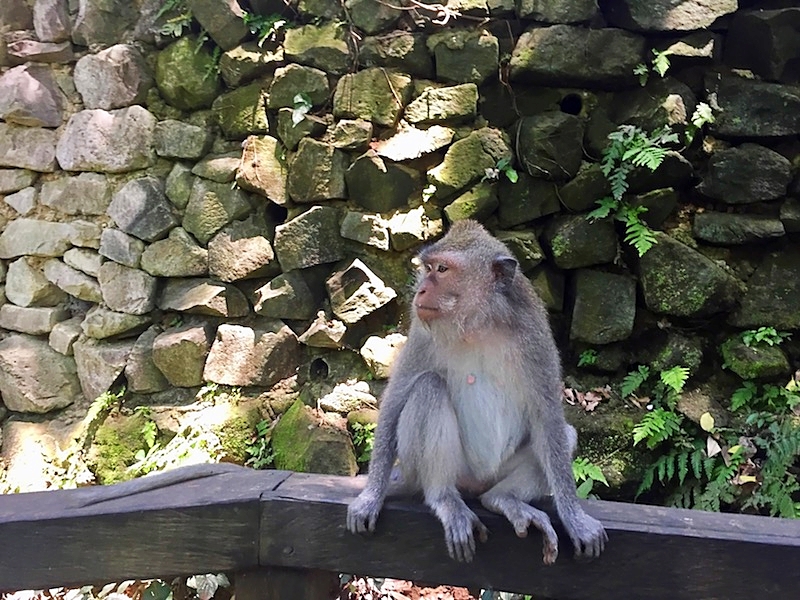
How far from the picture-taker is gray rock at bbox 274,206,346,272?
183 inches

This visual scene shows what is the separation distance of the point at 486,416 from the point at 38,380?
4.18 m

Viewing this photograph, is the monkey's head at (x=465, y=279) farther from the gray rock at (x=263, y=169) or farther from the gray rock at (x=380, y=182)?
the gray rock at (x=263, y=169)

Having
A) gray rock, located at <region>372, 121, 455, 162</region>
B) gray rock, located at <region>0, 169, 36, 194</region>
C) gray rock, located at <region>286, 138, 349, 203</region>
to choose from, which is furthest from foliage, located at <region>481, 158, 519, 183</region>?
gray rock, located at <region>0, 169, 36, 194</region>

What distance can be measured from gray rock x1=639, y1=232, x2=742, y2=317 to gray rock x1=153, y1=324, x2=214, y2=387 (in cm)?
306

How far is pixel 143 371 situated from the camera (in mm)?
4930

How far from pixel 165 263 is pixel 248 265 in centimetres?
64

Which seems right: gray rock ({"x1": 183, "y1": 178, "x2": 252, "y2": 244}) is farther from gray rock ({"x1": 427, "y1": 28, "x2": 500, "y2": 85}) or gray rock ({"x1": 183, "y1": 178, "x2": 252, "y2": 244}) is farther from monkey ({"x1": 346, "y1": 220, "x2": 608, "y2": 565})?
monkey ({"x1": 346, "y1": 220, "x2": 608, "y2": 565})

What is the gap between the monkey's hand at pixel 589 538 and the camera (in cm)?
164

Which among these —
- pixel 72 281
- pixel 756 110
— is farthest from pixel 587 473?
pixel 72 281

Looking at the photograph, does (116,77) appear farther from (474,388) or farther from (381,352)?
(474,388)

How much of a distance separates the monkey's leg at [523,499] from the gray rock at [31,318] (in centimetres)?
425

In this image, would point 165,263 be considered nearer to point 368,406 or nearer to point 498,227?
point 368,406

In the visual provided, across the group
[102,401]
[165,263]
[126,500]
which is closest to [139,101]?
[165,263]

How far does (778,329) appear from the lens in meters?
4.39
